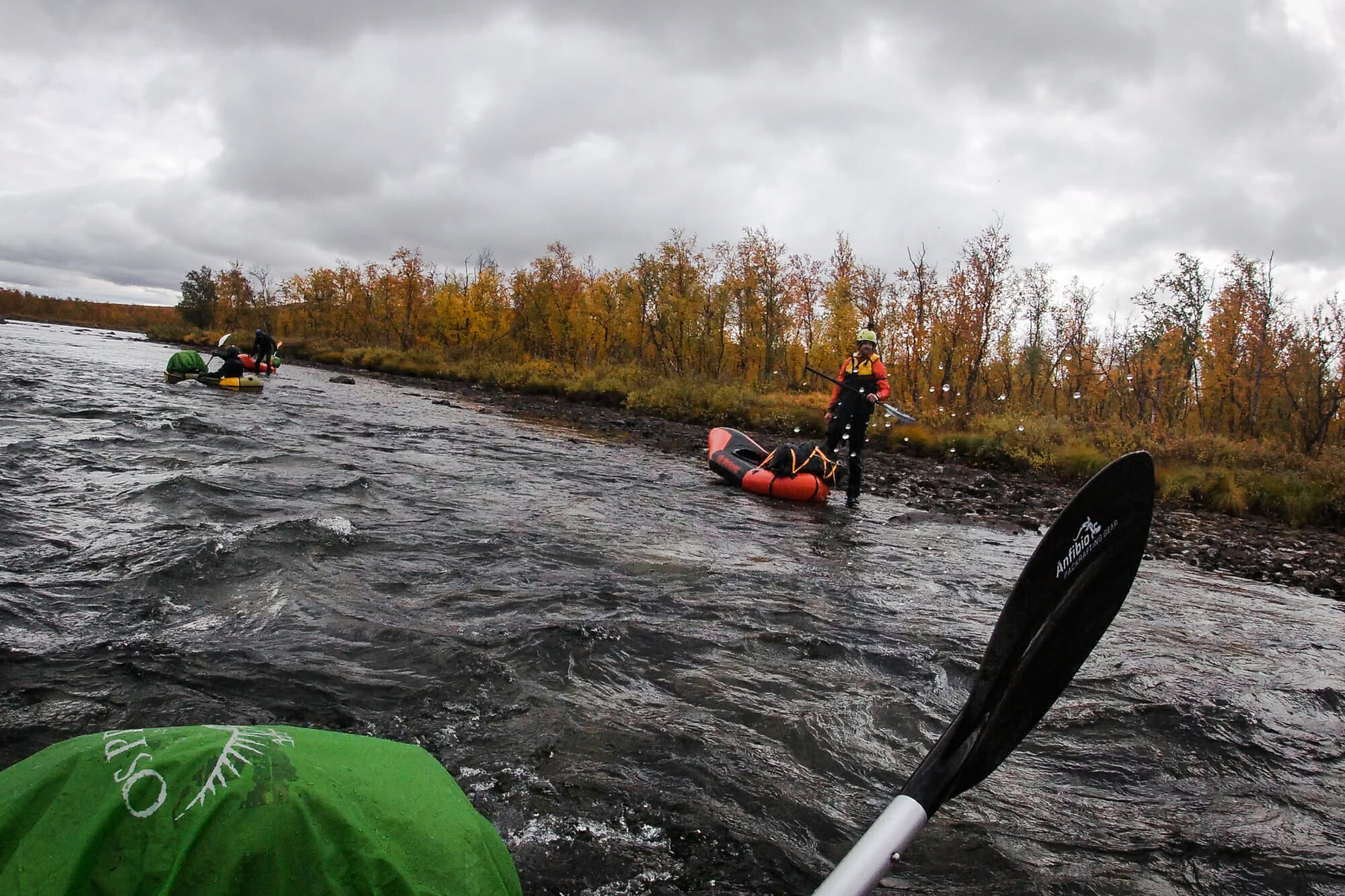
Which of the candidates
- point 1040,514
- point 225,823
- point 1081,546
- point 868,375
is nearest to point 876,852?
point 225,823

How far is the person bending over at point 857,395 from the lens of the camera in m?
10.8

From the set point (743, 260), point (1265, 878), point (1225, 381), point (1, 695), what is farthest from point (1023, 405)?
point (1, 695)

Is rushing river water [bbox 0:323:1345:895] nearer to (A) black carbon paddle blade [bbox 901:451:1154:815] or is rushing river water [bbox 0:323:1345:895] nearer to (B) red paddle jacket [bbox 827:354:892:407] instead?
(A) black carbon paddle blade [bbox 901:451:1154:815]

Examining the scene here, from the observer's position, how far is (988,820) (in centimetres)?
301

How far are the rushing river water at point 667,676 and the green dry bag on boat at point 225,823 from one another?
115 centimetres

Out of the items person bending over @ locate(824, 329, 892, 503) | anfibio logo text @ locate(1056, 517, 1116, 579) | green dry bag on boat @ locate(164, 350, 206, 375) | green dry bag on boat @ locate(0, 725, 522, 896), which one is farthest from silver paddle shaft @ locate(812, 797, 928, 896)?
green dry bag on boat @ locate(164, 350, 206, 375)

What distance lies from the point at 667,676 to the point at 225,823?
116 inches

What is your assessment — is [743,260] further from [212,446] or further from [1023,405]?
[212,446]

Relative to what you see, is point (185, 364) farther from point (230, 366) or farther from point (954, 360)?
point (954, 360)

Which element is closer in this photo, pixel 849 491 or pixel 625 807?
pixel 625 807

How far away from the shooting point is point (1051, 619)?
2553mm

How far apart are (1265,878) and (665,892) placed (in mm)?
2281

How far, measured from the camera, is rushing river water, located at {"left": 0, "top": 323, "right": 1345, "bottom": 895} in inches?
111

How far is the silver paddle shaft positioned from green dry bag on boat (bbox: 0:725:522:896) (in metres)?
0.71
